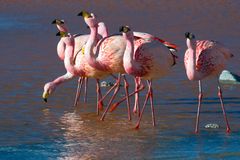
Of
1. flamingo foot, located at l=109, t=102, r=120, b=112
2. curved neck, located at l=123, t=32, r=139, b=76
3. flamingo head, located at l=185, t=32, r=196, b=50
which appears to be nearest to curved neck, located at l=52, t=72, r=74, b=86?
flamingo foot, located at l=109, t=102, r=120, b=112

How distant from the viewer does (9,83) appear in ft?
41.1

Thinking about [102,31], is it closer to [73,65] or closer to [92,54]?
[73,65]

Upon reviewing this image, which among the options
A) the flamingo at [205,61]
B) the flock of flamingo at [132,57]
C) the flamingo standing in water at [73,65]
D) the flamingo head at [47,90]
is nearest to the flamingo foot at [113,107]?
the flock of flamingo at [132,57]

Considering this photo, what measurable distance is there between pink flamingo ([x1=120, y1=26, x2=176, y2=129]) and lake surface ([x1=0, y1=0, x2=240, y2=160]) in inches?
20.6

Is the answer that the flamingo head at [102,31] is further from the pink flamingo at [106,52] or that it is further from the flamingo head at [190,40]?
the flamingo head at [190,40]

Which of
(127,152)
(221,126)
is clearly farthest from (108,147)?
(221,126)

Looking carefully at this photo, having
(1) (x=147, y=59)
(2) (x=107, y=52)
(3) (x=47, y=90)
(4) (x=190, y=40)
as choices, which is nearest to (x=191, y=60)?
(4) (x=190, y=40)

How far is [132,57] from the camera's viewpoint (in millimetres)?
9828

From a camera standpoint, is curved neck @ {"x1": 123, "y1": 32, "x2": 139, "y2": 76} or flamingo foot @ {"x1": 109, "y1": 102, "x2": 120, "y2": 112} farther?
flamingo foot @ {"x1": 109, "y1": 102, "x2": 120, "y2": 112}

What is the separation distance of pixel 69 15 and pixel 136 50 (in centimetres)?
1035

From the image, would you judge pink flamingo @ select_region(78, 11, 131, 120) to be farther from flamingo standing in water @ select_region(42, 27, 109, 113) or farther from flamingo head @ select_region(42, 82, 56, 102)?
flamingo head @ select_region(42, 82, 56, 102)

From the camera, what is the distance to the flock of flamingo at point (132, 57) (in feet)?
32.1

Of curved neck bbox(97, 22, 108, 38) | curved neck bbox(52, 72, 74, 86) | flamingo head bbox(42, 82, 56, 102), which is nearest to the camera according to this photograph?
flamingo head bbox(42, 82, 56, 102)

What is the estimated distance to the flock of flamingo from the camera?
9797mm
